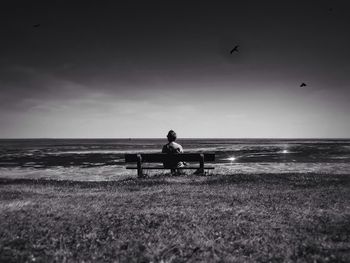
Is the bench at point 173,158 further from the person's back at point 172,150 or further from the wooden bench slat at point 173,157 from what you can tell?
the person's back at point 172,150

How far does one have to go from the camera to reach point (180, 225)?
24.4ft

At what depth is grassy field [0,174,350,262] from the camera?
5.89 m

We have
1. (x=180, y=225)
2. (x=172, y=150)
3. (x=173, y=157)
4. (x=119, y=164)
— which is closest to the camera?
(x=180, y=225)

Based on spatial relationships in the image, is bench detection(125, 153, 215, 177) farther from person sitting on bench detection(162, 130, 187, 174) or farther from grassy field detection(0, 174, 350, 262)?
grassy field detection(0, 174, 350, 262)

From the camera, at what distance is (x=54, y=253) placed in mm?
5941

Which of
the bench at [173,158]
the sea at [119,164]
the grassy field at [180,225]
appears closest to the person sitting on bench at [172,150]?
the bench at [173,158]

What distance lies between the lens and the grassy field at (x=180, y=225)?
5.89 metres

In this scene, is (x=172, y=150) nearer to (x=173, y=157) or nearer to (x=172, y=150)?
(x=172, y=150)

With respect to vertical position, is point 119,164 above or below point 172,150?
below

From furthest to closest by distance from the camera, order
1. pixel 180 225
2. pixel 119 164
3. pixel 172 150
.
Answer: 1. pixel 119 164
2. pixel 172 150
3. pixel 180 225

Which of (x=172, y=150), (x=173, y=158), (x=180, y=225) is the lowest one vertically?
(x=180, y=225)

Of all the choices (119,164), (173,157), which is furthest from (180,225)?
(119,164)

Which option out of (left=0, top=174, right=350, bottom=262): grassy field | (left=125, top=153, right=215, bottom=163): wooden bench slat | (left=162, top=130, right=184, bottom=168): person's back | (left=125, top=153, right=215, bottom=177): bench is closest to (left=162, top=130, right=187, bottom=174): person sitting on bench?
Result: (left=162, top=130, right=184, bottom=168): person's back

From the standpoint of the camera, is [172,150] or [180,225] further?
[172,150]
